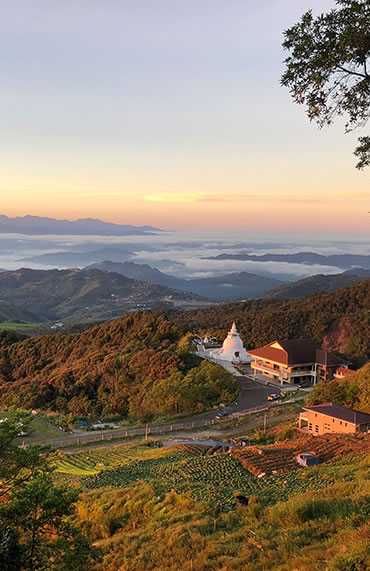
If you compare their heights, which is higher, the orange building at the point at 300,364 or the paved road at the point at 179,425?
the orange building at the point at 300,364

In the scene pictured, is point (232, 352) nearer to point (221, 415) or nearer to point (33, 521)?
point (221, 415)

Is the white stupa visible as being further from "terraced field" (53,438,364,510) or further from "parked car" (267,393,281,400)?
"terraced field" (53,438,364,510)

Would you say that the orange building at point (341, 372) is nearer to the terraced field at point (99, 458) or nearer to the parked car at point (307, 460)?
the terraced field at point (99, 458)

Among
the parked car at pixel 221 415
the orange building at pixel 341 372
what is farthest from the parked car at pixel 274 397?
the orange building at pixel 341 372

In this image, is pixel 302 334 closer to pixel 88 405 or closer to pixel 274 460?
pixel 88 405

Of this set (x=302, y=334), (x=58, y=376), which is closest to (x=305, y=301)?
(x=302, y=334)

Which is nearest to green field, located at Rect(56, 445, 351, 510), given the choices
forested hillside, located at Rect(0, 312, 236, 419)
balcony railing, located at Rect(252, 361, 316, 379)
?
forested hillside, located at Rect(0, 312, 236, 419)

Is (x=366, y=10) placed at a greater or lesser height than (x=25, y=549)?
greater
